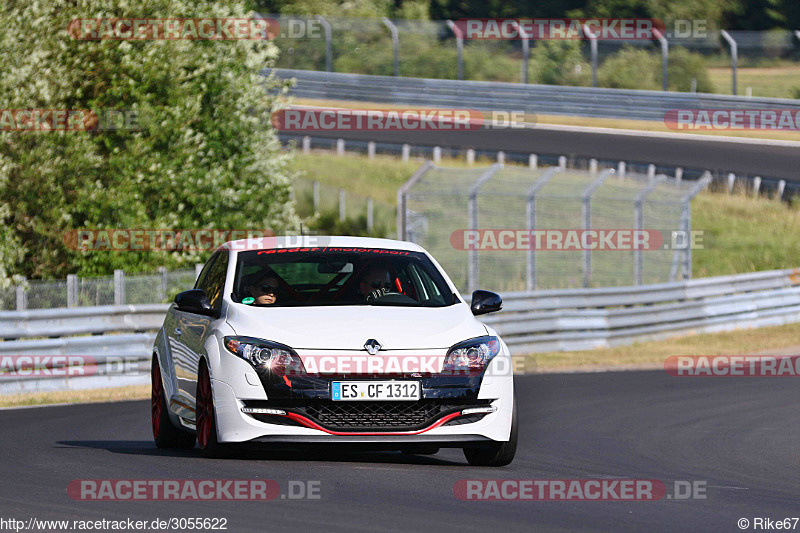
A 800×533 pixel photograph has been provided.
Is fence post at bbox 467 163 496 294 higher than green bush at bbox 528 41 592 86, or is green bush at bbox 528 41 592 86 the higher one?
fence post at bbox 467 163 496 294

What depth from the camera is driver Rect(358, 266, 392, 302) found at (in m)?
9.62

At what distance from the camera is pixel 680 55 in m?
46.1

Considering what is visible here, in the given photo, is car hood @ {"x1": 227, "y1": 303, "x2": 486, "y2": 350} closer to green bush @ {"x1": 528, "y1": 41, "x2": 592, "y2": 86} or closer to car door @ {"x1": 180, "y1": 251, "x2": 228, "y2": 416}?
car door @ {"x1": 180, "y1": 251, "x2": 228, "y2": 416}

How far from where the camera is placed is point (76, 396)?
645 inches

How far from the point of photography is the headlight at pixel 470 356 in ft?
28.5

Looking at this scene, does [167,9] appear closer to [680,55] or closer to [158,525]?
[158,525]

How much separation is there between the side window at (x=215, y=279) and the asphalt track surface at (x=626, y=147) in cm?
2735

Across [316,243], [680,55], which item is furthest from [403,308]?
[680,55]

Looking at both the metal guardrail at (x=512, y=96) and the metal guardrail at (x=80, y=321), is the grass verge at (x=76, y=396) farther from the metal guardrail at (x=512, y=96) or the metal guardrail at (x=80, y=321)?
the metal guardrail at (x=512, y=96)
